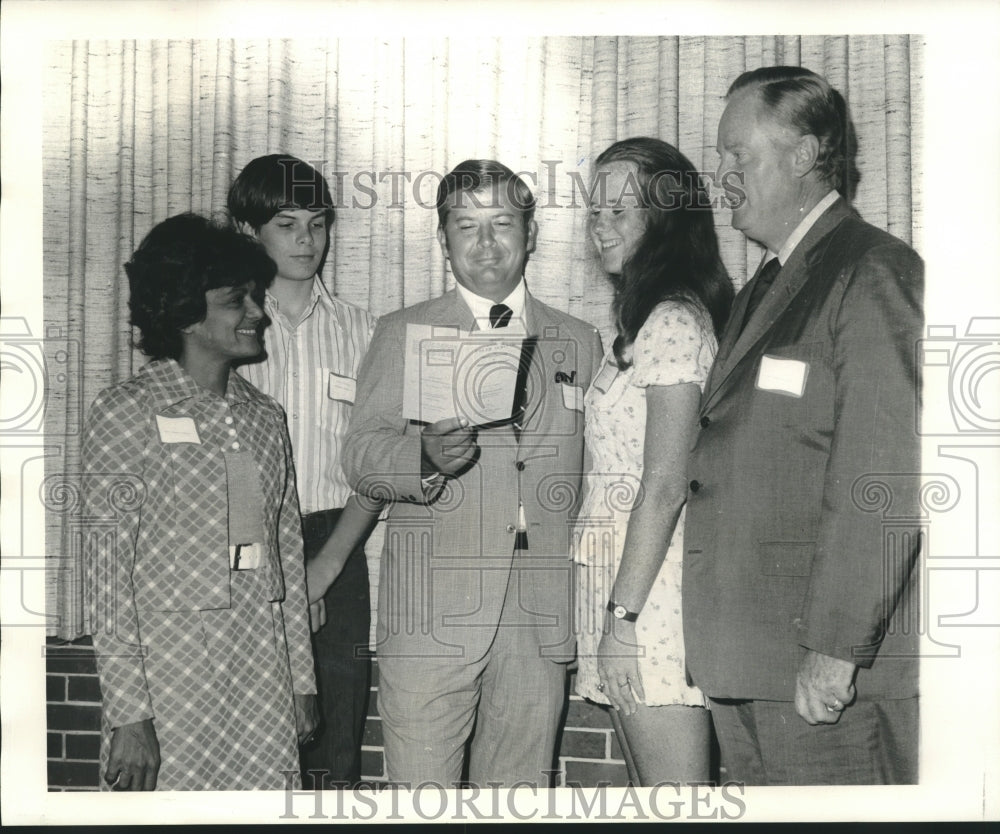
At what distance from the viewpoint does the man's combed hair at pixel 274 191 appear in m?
3.01

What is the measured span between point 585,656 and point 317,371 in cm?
109

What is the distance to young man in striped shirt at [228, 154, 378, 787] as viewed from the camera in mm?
2996

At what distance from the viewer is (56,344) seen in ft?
10.0

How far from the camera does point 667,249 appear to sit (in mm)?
2879

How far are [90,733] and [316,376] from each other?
1.25m

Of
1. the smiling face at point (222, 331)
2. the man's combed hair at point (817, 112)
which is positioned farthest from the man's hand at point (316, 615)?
the man's combed hair at point (817, 112)

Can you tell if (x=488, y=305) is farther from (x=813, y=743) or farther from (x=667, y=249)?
(x=813, y=743)

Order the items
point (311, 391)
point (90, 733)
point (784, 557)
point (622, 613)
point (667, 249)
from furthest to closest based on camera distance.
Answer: point (90, 733) < point (311, 391) < point (667, 249) < point (622, 613) < point (784, 557)

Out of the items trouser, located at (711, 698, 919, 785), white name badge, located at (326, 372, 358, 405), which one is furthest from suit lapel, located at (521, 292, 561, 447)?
trouser, located at (711, 698, 919, 785)

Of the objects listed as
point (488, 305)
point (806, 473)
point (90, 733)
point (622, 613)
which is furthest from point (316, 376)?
point (806, 473)

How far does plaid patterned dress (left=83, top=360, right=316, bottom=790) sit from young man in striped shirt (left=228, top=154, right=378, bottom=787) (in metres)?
0.17

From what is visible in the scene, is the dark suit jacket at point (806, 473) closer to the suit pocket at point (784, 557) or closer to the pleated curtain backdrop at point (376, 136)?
the suit pocket at point (784, 557)

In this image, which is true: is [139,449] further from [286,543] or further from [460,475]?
[460,475]

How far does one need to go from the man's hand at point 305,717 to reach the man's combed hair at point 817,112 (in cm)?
200
